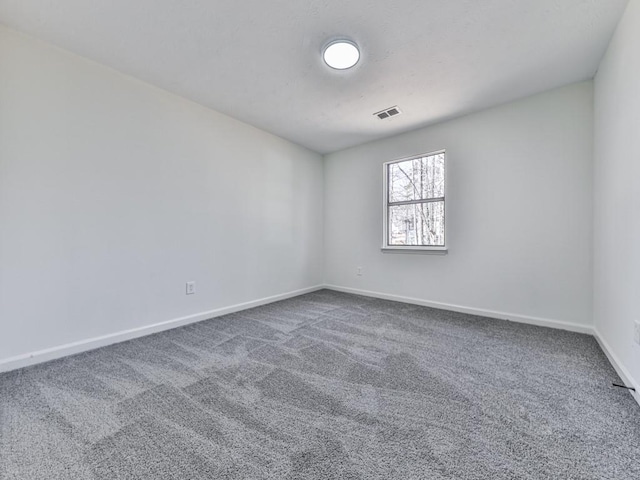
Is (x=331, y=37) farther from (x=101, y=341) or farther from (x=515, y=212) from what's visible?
(x=101, y=341)

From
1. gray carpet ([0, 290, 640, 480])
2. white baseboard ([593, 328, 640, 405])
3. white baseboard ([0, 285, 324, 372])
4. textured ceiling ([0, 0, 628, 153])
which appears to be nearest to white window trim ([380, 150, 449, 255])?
textured ceiling ([0, 0, 628, 153])

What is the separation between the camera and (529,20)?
172 cm

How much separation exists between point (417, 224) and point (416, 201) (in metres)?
0.32

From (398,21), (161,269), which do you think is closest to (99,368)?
(161,269)

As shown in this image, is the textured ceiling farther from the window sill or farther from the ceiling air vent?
the window sill

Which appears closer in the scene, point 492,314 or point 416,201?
point 492,314

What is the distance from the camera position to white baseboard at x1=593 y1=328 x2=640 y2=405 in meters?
1.45

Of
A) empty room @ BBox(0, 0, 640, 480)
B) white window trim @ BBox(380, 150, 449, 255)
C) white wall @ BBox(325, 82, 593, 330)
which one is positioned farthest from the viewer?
white window trim @ BBox(380, 150, 449, 255)

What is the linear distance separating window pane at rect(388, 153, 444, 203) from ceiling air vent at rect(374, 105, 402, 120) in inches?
31.9

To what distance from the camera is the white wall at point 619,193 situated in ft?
4.99

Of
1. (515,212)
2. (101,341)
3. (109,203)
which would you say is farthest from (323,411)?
(515,212)

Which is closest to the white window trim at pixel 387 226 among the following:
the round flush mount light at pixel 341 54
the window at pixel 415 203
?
the window at pixel 415 203

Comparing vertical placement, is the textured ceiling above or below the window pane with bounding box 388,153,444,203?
above

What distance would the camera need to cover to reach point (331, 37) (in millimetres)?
1858
